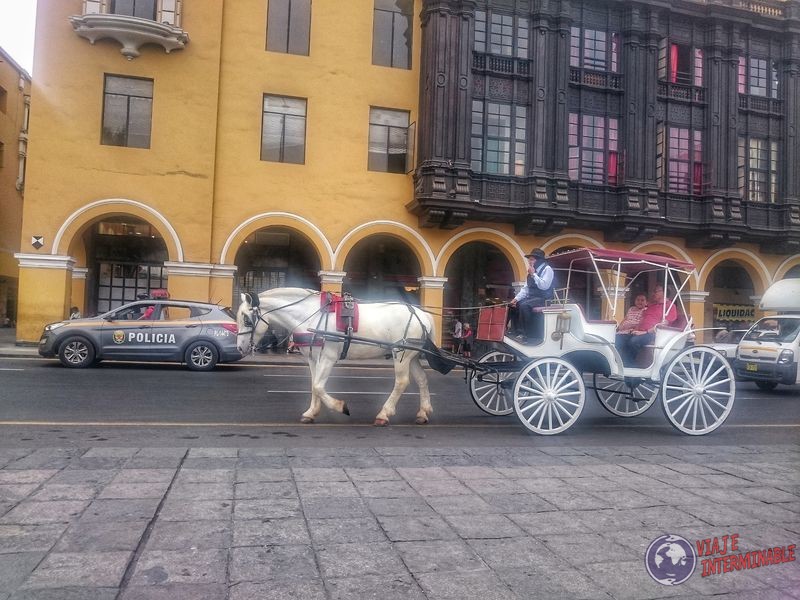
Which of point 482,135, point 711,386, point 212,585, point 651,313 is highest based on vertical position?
point 482,135

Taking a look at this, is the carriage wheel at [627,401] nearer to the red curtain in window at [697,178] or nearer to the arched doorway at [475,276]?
the arched doorway at [475,276]

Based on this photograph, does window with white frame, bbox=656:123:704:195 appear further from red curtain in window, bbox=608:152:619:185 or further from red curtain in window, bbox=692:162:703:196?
red curtain in window, bbox=608:152:619:185

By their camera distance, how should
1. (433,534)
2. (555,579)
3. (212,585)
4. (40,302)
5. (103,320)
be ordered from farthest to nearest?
1. (40,302)
2. (103,320)
3. (433,534)
4. (555,579)
5. (212,585)

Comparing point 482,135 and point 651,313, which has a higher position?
point 482,135

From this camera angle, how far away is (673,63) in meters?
22.7

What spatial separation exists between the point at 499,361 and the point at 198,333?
8.43m

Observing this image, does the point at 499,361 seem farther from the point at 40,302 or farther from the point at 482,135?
the point at 40,302

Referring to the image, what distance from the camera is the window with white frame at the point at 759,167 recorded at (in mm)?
23016

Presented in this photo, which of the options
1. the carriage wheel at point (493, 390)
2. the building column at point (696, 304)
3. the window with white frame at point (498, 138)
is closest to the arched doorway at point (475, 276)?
the window with white frame at point (498, 138)

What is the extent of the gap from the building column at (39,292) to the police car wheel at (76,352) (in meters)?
5.07

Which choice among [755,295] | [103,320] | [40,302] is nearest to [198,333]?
[103,320]

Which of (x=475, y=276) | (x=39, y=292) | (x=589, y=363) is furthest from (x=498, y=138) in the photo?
(x=39, y=292)

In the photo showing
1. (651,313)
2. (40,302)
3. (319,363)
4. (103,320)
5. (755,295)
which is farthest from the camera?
(755,295)

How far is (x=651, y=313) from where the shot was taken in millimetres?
8742
